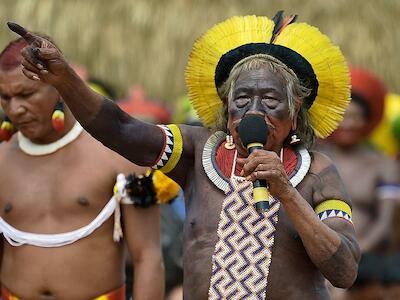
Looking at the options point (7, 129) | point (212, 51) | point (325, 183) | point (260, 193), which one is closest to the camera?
point (260, 193)

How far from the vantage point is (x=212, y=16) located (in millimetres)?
13711

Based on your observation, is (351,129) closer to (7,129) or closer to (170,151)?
(7,129)

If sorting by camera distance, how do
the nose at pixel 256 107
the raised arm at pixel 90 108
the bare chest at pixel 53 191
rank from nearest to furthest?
the raised arm at pixel 90 108
the nose at pixel 256 107
the bare chest at pixel 53 191

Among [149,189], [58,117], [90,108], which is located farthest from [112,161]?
[90,108]

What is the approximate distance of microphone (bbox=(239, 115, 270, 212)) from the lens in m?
5.55

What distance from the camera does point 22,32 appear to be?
567 centimetres

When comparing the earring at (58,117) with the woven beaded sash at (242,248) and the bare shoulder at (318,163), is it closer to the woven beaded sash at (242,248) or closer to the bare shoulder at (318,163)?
the woven beaded sash at (242,248)

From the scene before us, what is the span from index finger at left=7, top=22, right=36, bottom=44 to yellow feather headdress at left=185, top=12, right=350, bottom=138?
0.93 meters

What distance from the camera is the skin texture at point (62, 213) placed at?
7.12 meters

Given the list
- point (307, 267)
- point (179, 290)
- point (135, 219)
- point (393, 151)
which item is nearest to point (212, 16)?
point (393, 151)

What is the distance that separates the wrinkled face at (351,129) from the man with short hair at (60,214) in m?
4.03

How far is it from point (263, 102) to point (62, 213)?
157 cm

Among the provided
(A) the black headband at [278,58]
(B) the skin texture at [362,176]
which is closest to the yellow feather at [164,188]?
(A) the black headband at [278,58]

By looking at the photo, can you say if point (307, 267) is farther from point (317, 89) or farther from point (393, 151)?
point (393, 151)
